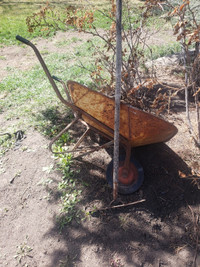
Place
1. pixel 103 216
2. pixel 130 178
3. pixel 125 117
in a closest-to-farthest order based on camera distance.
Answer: pixel 125 117
pixel 103 216
pixel 130 178

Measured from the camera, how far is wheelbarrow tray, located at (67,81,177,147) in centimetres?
213

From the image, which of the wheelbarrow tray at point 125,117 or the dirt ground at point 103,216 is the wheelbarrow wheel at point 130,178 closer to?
the dirt ground at point 103,216

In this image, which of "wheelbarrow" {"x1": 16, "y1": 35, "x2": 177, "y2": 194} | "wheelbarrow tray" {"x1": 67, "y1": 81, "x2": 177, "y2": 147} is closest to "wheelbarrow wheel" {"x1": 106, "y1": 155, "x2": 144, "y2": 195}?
"wheelbarrow" {"x1": 16, "y1": 35, "x2": 177, "y2": 194}

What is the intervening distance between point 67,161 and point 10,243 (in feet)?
3.73

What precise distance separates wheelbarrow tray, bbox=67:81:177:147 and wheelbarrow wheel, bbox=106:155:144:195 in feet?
1.22

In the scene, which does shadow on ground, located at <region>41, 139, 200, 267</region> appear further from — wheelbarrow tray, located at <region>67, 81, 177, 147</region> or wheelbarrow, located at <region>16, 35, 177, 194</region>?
wheelbarrow tray, located at <region>67, 81, 177, 147</region>

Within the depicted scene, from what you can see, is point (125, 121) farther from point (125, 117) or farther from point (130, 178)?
point (130, 178)

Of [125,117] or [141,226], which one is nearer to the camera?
[125,117]

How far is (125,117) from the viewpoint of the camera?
2.22 m

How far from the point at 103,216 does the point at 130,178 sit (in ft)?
1.76

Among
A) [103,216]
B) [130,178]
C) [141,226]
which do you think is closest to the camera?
[141,226]

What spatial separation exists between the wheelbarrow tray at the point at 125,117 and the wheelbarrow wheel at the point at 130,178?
1.22 ft

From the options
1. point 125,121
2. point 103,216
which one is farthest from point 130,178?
point 125,121

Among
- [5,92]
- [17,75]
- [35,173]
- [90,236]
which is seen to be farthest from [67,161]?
[17,75]
